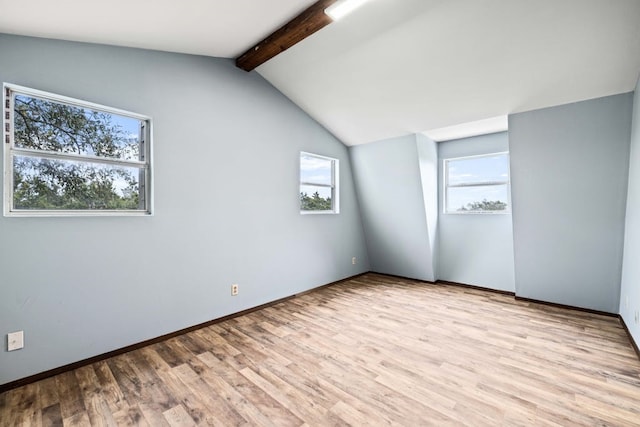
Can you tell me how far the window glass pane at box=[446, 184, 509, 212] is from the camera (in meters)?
4.19

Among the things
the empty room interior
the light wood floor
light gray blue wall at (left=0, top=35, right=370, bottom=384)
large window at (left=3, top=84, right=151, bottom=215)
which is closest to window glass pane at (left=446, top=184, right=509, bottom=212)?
the empty room interior

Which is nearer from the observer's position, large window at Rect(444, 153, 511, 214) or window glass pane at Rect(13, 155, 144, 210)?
window glass pane at Rect(13, 155, 144, 210)

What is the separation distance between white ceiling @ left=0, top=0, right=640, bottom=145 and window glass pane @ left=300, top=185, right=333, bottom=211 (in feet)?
4.48

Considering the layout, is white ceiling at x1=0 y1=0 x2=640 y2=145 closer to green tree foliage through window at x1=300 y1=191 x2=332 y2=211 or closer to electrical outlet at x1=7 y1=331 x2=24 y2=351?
green tree foliage through window at x1=300 y1=191 x2=332 y2=211

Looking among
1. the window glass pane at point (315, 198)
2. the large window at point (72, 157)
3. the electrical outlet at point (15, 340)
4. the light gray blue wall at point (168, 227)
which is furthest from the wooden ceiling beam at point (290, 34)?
the electrical outlet at point (15, 340)

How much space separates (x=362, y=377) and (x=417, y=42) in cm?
288

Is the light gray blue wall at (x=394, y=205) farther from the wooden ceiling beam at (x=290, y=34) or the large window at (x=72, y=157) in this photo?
the large window at (x=72, y=157)

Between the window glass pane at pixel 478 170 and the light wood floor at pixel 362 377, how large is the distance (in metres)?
2.07

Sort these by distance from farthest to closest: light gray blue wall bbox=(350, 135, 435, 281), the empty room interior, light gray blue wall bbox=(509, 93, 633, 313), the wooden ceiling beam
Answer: light gray blue wall bbox=(350, 135, 435, 281) → light gray blue wall bbox=(509, 93, 633, 313) → the wooden ceiling beam → the empty room interior

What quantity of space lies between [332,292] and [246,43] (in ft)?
10.9

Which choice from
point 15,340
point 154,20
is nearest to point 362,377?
point 15,340

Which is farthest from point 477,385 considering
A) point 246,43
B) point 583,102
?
point 246,43

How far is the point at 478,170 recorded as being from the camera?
14.5 feet

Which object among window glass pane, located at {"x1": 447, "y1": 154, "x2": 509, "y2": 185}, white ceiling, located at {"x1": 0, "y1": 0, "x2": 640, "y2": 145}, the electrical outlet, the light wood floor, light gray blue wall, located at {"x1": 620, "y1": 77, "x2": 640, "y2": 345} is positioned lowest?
the light wood floor
